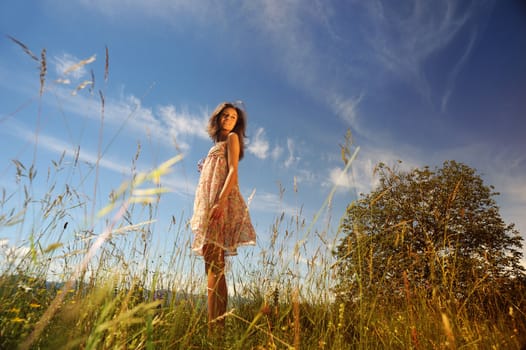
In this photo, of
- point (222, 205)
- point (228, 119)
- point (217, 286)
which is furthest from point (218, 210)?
point (228, 119)

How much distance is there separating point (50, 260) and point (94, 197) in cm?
126

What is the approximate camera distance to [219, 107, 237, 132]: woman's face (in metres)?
4.37

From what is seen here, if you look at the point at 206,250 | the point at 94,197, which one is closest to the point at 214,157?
the point at 206,250

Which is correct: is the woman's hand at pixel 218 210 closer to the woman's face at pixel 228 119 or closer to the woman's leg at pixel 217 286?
the woman's leg at pixel 217 286

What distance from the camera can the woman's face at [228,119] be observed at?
437 cm

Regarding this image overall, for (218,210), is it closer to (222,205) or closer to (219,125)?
(222,205)

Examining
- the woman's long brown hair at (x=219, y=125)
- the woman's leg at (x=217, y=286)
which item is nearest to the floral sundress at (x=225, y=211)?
the woman's leg at (x=217, y=286)

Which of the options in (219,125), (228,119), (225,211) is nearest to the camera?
(225,211)

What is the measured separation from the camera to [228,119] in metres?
4.38

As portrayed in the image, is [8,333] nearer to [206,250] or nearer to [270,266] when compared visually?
[206,250]

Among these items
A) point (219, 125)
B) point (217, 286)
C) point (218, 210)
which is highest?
point (219, 125)

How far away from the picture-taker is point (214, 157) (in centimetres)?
414

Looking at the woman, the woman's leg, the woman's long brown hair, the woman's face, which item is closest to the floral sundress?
the woman

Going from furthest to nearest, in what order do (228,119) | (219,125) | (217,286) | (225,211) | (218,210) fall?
(219,125) < (228,119) < (225,211) < (218,210) < (217,286)
